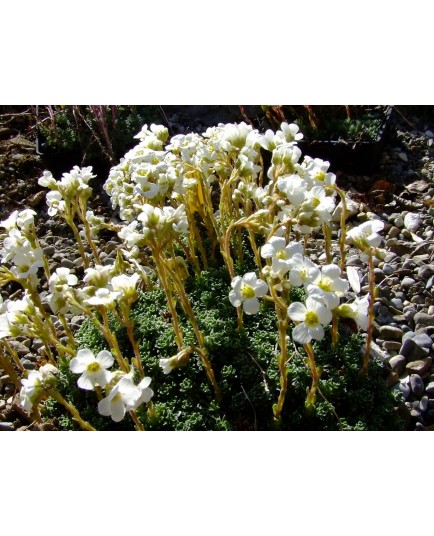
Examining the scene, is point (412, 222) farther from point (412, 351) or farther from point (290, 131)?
point (290, 131)

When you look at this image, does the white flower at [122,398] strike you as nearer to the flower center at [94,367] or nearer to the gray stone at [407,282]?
the flower center at [94,367]

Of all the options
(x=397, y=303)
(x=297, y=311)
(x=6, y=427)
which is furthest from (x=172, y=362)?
(x=397, y=303)

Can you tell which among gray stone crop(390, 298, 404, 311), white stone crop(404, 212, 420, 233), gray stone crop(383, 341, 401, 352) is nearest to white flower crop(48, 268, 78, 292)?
gray stone crop(383, 341, 401, 352)

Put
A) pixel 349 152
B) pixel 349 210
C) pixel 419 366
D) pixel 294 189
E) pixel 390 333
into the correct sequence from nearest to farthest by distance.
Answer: pixel 294 189, pixel 419 366, pixel 390 333, pixel 349 210, pixel 349 152

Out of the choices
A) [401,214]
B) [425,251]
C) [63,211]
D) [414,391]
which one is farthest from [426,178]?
[63,211]

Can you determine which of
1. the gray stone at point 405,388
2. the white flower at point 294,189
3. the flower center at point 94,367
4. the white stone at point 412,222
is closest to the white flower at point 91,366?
the flower center at point 94,367

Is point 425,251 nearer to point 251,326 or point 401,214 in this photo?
point 401,214

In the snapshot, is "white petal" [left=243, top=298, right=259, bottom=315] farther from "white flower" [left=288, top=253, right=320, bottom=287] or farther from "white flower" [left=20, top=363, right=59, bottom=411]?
"white flower" [left=20, top=363, right=59, bottom=411]
